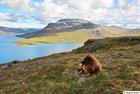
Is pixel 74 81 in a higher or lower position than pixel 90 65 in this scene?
lower

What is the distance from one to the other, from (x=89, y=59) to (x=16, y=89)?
6.42 m

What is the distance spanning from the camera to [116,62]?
26734 mm

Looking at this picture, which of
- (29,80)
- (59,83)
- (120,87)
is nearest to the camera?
(120,87)

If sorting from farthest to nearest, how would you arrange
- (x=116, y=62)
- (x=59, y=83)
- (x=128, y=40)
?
(x=128, y=40)
(x=116, y=62)
(x=59, y=83)

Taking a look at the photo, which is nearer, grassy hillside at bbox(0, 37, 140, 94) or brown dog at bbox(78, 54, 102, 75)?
grassy hillside at bbox(0, 37, 140, 94)

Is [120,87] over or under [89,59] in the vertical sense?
under

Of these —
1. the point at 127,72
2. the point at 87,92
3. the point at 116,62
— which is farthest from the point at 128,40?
the point at 87,92

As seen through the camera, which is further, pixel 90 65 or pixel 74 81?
pixel 90 65

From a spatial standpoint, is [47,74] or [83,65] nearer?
[83,65]

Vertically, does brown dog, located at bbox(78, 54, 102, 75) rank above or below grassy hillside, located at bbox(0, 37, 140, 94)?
above

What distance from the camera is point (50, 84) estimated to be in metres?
22.3

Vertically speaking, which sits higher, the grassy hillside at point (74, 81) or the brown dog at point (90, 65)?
the brown dog at point (90, 65)

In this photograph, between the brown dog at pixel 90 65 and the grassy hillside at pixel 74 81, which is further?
the brown dog at pixel 90 65

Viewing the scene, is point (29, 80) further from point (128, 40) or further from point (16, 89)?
point (128, 40)
